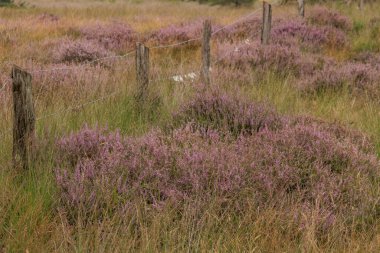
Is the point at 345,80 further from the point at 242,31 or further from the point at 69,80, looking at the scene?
the point at 242,31

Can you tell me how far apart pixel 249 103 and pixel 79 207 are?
8.24 feet

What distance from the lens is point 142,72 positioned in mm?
5461

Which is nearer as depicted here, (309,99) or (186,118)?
(186,118)

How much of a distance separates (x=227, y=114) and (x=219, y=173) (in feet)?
4.46

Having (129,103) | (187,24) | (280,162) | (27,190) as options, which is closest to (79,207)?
(27,190)

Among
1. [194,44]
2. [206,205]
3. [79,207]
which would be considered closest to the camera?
[79,207]

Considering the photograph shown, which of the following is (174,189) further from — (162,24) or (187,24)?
(162,24)

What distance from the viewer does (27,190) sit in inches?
134

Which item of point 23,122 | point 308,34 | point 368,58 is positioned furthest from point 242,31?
point 23,122

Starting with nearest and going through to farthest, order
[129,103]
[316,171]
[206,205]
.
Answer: [206,205] < [316,171] < [129,103]

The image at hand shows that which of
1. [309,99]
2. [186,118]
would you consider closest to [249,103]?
[186,118]

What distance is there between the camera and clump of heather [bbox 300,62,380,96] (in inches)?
288

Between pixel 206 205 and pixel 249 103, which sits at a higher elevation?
pixel 249 103

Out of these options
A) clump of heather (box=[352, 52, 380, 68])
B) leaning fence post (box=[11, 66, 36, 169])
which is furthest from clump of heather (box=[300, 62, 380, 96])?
leaning fence post (box=[11, 66, 36, 169])
